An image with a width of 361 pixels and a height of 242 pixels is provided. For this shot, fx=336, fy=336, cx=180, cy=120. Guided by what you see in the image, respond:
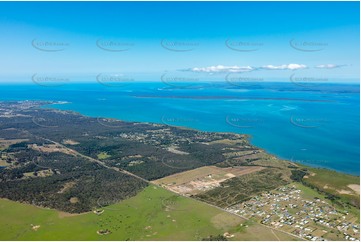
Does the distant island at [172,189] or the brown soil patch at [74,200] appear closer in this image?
the distant island at [172,189]

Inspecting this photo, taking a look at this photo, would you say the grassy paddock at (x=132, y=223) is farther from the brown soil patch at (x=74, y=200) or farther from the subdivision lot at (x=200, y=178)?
the subdivision lot at (x=200, y=178)

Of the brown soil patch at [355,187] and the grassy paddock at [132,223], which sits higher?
the brown soil patch at [355,187]

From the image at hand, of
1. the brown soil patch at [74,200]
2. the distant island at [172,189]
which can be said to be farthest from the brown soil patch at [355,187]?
the brown soil patch at [74,200]

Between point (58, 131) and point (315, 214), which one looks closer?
point (315, 214)

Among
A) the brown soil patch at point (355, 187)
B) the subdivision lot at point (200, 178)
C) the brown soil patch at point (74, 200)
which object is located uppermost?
the brown soil patch at point (355, 187)

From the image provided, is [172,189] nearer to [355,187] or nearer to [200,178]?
[200,178]

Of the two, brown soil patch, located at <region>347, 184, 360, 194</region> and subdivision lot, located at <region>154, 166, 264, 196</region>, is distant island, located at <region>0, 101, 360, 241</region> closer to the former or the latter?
subdivision lot, located at <region>154, 166, 264, 196</region>

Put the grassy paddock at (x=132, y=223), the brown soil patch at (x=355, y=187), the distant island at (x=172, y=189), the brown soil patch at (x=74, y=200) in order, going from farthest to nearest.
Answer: the brown soil patch at (x=355, y=187) → the brown soil patch at (x=74, y=200) → the distant island at (x=172, y=189) → the grassy paddock at (x=132, y=223)

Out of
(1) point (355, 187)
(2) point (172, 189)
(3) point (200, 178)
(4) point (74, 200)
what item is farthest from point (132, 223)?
(1) point (355, 187)

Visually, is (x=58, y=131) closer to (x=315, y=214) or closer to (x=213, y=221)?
(x=213, y=221)

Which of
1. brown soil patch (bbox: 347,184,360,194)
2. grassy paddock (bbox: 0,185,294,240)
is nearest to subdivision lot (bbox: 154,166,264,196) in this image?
grassy paddock (bbox: 0,185,294,240)

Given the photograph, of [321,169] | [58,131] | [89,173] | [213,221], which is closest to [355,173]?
[321,169]
